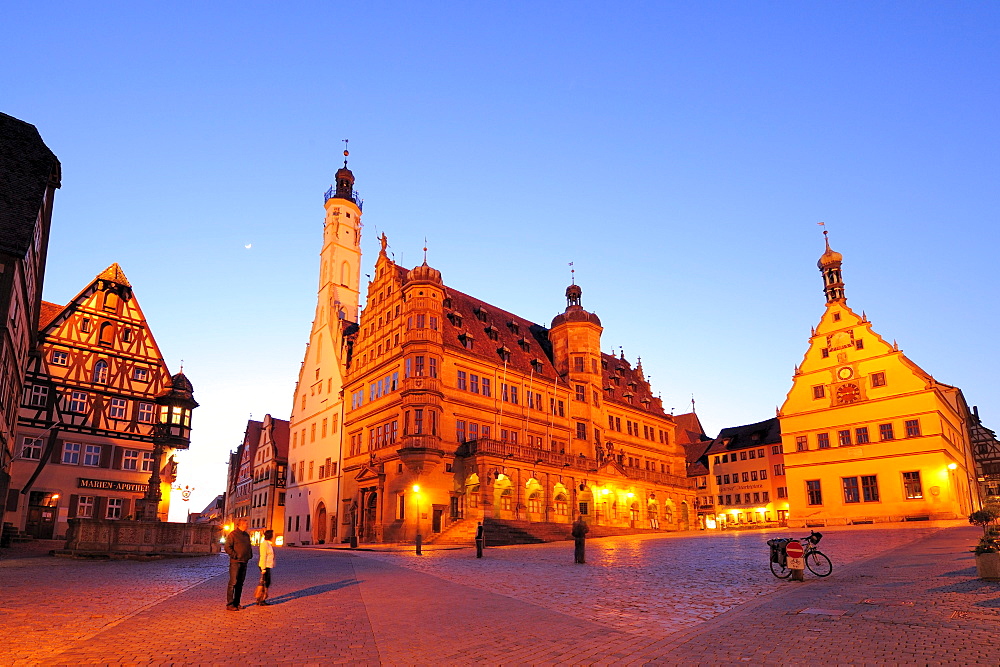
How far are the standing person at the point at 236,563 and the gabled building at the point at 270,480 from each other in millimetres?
55308

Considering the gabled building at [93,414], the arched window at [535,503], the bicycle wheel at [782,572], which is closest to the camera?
the bicycle wheel at [782,572]

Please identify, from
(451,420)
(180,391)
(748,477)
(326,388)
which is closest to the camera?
(180,391)

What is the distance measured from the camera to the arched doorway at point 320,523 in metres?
54.3

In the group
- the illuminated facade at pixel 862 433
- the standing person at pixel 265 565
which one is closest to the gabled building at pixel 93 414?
the standing person at pixel 265 565

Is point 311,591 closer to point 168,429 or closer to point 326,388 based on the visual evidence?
point 168,429

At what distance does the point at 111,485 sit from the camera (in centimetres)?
4197

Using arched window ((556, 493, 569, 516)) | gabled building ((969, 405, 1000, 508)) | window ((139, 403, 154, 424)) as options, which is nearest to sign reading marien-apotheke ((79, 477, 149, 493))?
window ((139, 403, 154, 424))

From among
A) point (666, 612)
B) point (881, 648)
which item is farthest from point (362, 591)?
point (881, 648)

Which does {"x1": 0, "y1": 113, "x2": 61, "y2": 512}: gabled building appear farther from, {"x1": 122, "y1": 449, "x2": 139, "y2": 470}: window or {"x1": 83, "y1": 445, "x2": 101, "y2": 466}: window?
{"x1": 122, "y1": 449, "x2": 139, "y2": 470}: window

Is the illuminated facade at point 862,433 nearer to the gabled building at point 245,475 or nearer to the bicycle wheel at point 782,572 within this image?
the bicycle wheel at point 782,572

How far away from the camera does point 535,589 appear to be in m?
15.0

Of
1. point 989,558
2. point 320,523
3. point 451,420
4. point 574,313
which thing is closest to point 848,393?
point 574,313

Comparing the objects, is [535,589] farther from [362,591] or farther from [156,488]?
[156,488]

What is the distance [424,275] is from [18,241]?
80.6ft
